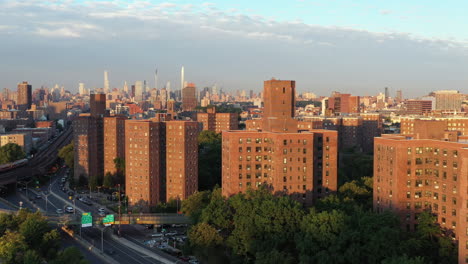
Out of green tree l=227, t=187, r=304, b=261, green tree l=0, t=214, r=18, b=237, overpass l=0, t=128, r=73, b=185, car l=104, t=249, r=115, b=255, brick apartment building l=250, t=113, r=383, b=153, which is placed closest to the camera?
green tree l=227, t=187, r=304, b=261

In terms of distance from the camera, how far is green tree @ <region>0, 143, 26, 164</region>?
13638cm

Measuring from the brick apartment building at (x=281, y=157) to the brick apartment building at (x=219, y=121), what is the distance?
94.2m

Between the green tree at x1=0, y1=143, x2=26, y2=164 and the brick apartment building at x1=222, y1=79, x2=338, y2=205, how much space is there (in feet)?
275

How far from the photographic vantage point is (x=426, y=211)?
63.3 metres

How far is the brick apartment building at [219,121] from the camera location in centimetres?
17562

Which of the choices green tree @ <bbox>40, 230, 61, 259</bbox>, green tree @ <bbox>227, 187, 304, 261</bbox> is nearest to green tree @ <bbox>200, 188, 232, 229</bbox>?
green tree @ <bbox>227, 187, 304, 261</bbox>

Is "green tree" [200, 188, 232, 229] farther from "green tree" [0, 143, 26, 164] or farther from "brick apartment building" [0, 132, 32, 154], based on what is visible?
"brick apartment building" [0, 132, 32, 154]

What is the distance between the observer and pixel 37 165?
135625 mm

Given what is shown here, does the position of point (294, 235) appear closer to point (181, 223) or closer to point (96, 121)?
point (181, 223)

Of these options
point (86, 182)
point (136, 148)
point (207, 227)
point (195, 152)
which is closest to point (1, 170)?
point (86, 182)

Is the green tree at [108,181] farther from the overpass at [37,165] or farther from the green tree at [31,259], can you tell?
the green tree at [31,259]

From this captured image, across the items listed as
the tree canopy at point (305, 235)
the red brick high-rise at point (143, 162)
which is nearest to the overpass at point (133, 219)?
the tree canopy at point (305, 235)

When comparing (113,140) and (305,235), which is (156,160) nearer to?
(113,140)

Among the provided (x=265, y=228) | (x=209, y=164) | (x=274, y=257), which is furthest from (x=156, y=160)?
(x=274, y=257)
